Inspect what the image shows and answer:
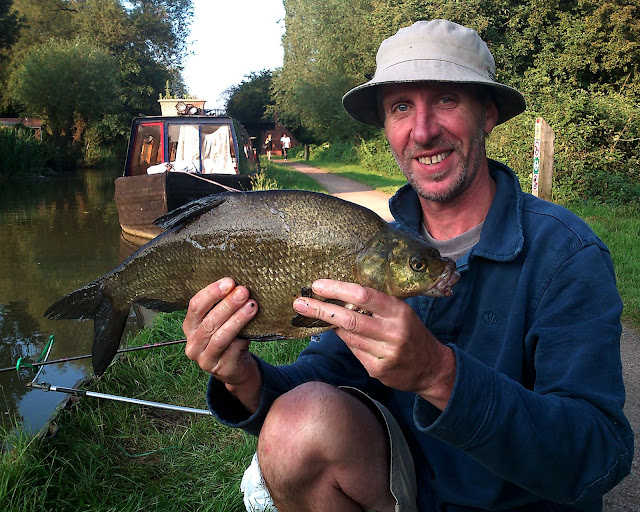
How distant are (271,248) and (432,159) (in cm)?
83

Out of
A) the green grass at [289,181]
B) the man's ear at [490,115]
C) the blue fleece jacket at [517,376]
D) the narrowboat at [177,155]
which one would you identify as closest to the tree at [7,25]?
the green grass at [289,181]

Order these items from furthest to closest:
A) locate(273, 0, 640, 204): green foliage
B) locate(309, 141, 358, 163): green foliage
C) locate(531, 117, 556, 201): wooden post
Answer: locate(309, 141, 358, 163): green foliage
locate(273, 0, 640, 204): green foliage
locate(531, 117, 556, 201): wooden post

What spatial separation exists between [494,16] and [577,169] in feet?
25.8

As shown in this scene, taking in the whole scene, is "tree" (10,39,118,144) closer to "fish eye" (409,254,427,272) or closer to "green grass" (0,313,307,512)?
"green grass" (0,313,307,512)

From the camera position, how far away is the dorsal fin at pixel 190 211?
200cm

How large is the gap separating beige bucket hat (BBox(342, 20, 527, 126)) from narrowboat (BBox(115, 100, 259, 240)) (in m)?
9.03

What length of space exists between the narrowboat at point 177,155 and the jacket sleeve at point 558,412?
9.87 meters

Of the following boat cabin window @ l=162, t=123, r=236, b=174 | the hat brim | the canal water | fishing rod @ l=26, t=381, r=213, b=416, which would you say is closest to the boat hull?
the canal water

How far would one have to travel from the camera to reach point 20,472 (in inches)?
119

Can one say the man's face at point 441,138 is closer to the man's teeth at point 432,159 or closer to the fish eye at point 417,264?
the man's teeth at point 432,159

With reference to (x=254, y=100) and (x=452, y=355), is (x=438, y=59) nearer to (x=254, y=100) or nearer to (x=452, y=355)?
(x=452, y=355)

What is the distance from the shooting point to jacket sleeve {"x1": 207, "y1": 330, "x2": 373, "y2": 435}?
87.1 inches

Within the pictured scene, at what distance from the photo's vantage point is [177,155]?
12750mm

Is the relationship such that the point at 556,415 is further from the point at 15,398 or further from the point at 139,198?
the point at 139,198
